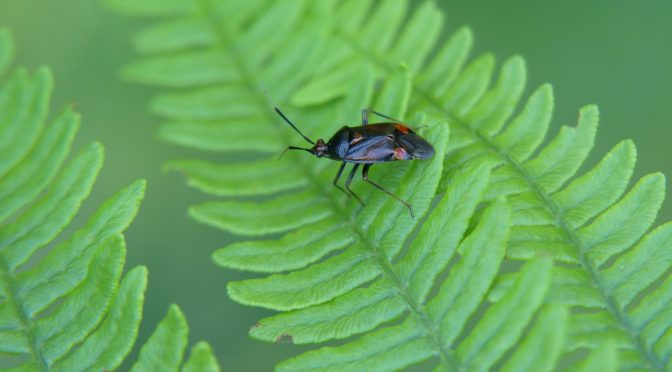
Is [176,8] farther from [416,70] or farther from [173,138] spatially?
[416,70]

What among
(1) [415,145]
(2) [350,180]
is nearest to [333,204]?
(2) [350,180]

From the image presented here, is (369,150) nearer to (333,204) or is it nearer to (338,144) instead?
(338,144)

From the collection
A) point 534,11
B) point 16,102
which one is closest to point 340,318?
point 16,102

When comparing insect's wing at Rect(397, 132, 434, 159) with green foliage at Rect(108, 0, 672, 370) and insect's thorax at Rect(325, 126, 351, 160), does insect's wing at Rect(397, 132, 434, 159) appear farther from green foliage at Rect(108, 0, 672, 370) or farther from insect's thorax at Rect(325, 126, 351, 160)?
insect's thorax at Rect(325, 126, 351, 160)

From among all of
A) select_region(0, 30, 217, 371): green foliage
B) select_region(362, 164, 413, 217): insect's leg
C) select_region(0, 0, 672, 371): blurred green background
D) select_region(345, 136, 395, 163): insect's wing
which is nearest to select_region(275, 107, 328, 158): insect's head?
select_region(345, 136, 395, 163): insect's wing

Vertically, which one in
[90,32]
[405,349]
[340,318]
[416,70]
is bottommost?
[405,349]

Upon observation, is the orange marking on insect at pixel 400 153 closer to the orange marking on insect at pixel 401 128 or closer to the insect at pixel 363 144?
the insect at pixel 363 144
